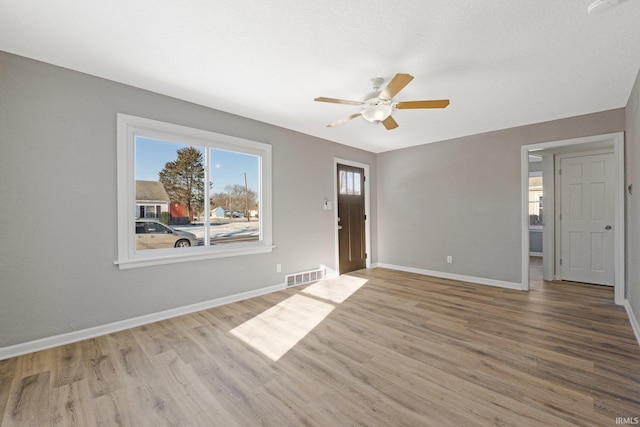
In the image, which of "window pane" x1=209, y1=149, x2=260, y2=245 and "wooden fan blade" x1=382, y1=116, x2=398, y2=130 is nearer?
"wooden fan blade" x1=382, y1=116, x2=398, y2=130

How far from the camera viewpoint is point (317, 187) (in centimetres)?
470

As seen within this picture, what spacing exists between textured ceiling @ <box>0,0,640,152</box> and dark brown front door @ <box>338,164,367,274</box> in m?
2.22

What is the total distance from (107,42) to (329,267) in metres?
4.05

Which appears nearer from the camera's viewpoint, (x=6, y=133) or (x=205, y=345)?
(x=6, y=133)

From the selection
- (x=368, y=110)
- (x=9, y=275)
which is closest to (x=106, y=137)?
(x=9, y=275)

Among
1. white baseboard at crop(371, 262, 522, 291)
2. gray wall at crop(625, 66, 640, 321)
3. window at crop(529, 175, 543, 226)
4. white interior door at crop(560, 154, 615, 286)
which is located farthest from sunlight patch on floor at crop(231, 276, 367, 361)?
window at crop(529, 175, 543, 226)

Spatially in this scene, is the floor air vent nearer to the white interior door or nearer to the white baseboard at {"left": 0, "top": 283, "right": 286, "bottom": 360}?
the white baseboard at {"left": 0, "top": 283, "right": 286, "bottom": 360}

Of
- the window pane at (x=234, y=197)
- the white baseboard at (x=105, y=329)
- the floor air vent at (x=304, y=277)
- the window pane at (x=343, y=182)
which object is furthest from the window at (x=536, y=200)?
the white baseboard at (x=105, y=329)

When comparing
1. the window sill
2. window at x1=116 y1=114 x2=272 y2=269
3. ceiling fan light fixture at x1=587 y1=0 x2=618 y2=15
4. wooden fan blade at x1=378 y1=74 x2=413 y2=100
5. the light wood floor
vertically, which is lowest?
the light wood floor

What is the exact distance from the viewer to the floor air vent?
4300 millimetres

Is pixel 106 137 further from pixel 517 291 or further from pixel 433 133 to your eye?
pixel 517 291

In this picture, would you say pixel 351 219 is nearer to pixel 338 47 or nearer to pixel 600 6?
pixel 338 47

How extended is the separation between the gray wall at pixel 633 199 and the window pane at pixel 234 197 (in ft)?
13.7

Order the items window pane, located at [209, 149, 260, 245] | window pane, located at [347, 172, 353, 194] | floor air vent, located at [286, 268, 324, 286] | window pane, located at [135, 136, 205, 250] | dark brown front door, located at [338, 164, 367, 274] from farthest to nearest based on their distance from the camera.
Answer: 1. window pane, located at [347, 172, 353, 194]
2. dark brown front door, located at [338, 164, 367, 274]
3. floor air vent, located at [286, 268, 324, 286]
4. window pane, located at [209, 149, 260, 245]
5. window pane, located at [135, 136, 205, 250]
